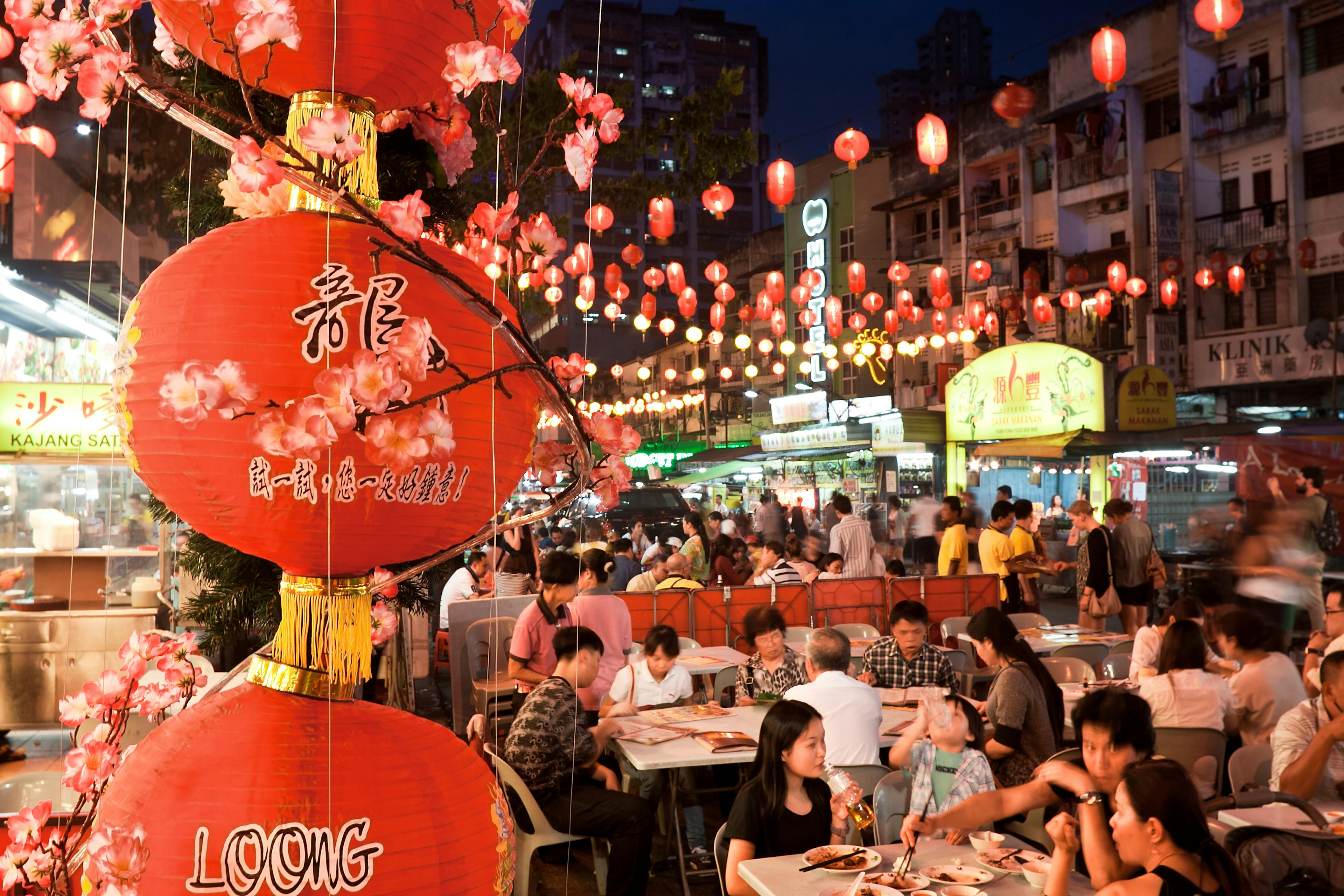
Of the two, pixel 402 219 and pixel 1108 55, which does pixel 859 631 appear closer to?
pixel 1108 55

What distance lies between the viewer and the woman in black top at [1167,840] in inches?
115

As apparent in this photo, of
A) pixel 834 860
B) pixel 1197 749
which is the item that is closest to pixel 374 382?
pixel 834 860

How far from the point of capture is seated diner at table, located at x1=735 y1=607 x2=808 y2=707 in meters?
7.02

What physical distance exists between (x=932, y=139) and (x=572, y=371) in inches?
441

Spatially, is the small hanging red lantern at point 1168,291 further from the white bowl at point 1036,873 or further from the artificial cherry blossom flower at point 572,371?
the artificial cherry blossom flower at point 572,371

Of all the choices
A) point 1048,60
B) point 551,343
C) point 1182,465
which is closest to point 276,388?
point 1182,465

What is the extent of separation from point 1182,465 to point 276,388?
18159mm

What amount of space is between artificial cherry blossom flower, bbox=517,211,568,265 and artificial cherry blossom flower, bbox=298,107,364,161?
0.51 m

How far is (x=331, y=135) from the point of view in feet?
4.51

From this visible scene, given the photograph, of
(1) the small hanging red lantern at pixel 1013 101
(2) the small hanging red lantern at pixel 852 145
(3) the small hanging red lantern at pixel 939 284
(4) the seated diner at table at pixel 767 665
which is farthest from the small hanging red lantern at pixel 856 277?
(4) the seated diner at table at pixel 767 665

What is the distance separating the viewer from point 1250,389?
20953mm

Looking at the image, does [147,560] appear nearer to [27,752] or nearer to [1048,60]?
[27,752]

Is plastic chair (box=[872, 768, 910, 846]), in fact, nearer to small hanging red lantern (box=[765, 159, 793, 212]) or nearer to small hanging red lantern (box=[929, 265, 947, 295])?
small hanging red lantern (box=[765, 159, 793, 212])

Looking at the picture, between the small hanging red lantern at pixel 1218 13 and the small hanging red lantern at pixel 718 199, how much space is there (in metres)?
5.16
